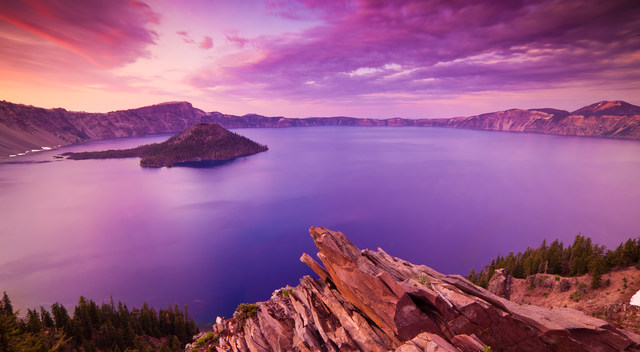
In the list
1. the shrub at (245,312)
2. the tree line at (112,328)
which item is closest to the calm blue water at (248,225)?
the tree line at (112,328)

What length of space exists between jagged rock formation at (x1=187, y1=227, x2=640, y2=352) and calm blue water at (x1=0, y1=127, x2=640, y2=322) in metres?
54.5

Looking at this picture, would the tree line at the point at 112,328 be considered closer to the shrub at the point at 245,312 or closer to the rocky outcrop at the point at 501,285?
the shrub at the point at 245,312

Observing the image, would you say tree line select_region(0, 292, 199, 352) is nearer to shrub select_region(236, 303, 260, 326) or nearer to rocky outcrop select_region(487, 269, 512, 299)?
shrub select_region(236, 303, 260, 326)

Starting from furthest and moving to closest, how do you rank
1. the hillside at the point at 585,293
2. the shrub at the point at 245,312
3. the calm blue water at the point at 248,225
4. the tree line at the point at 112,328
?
the calm blue water at the point at 248,225 → the tree line at the point at 112,328 → the hillside at the point at 585,293 → the shrub at the point at 245,312

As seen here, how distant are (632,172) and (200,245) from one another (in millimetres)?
295327

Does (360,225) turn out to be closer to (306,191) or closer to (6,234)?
(306,191)

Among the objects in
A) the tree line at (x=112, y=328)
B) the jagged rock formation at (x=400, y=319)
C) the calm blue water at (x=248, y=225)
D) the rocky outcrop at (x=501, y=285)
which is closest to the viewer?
the jagged rock formation at (x=400, y=319)

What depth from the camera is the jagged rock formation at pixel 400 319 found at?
14852 millimetres

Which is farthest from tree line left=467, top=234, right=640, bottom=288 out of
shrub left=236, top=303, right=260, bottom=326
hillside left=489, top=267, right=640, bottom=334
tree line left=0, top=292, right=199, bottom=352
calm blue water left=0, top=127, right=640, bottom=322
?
tree line left=0, top=292, right=199, bottom=352

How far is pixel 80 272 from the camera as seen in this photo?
79375 millimetres

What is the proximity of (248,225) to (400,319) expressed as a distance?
10041cm

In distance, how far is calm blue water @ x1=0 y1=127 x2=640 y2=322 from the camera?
75375 mm

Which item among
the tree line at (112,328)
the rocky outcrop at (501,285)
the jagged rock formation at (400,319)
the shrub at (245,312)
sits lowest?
the tree line at (112,328)

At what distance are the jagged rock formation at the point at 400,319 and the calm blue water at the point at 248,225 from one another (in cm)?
5454
